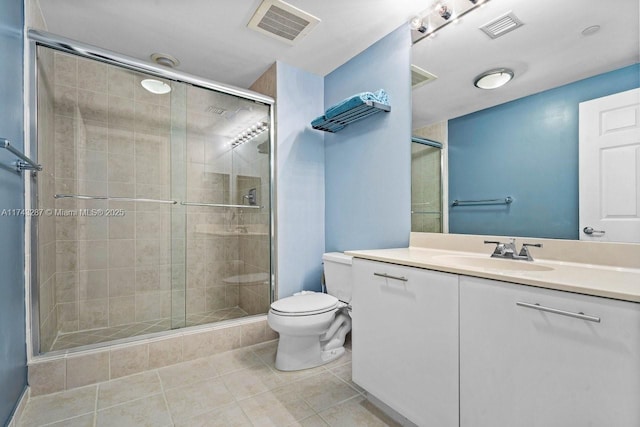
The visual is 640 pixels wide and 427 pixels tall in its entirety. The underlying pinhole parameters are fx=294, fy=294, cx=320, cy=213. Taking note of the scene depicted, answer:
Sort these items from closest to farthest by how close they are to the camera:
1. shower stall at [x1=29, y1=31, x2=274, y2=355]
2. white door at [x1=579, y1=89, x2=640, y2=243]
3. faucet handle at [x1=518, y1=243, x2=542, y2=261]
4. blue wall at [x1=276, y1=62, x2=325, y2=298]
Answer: white door at [x1=579, y1=89, x2=640, y2=243] < faucet handle at [x1=518, y1=243, x2=542, y2=261] < shower stall at [x1=29, y1=31, x2=274, y2=355] < blue wall at [x1=276, y1=62, x2=325, y2=298]

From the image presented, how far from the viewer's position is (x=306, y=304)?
6.28 ft

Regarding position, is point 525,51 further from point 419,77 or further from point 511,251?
point 511,251

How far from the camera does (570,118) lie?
1.25 meters

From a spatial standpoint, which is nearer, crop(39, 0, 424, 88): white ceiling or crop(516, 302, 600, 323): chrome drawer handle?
crop(516, 302, 600, 323): chrome drawer handle

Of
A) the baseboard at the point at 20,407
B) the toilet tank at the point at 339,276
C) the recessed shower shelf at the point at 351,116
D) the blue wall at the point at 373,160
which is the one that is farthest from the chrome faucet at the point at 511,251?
the baseboard at the point at 20,407

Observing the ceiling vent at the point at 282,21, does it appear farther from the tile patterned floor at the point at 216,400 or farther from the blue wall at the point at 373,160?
the tile patterned floor at the point at 216,400

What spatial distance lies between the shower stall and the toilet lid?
1.71 ft

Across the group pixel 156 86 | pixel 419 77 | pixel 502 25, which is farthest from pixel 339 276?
pixel 156 86

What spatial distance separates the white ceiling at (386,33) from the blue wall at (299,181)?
0.70ft

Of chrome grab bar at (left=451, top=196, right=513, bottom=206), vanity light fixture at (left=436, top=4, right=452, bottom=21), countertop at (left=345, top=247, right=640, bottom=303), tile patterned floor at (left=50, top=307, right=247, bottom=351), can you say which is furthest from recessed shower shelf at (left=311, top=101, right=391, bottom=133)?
tile patterned floor at (left=50, top=307, right=247, bottom=351)

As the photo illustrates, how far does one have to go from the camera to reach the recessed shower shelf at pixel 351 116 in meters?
1.97

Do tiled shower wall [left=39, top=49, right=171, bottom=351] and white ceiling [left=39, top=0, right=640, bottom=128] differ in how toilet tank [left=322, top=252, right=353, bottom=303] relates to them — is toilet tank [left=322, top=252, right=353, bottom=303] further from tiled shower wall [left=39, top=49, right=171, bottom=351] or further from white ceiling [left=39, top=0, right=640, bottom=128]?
tiled shower wall [left=39, top=49, right=171, bottom=351]

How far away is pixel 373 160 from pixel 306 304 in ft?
3.67

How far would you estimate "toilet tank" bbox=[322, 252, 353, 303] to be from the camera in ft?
6.48
